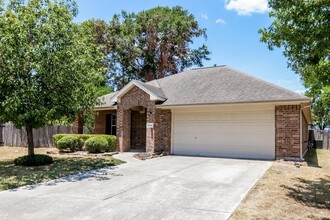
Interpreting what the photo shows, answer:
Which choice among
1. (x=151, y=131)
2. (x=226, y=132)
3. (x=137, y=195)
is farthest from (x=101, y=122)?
A: (x=137, y=195)

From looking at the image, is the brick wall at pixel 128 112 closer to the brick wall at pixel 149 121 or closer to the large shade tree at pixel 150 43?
the brick wall at pixel 149 121

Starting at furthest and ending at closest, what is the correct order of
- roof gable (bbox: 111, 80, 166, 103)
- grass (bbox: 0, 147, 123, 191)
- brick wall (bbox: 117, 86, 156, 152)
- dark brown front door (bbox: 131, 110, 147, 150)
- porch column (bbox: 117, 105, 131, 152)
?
dark brown front door (bbox: 131, 110, 147, 150) < porch column (bbox: 117, 105, 131, 152) < brick wall (bbox: 117, 86, 156, 152) < roof gable (bbox: 111, 80, 166, 103) < grass (bbox: 0, 147, 123, 191)

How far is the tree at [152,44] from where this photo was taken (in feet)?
109

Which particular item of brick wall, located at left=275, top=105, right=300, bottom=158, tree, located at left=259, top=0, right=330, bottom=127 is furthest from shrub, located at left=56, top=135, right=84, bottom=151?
tree, located at left=259, top=0, right=330, bottom=127

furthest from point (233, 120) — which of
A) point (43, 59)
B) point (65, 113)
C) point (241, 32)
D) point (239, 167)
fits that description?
point (43, 59)

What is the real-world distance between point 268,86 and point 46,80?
10.4 meters

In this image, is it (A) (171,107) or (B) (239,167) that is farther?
(A) (171,107)

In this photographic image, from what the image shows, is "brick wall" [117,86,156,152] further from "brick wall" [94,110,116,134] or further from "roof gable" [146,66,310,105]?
"brick wall" [94,110,116,134]

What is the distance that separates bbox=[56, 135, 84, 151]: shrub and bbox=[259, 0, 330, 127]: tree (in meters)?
13.4

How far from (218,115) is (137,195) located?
918cm

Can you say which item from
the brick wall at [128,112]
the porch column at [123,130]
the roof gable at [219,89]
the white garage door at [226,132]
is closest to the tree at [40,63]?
the brick wall at [128,112]

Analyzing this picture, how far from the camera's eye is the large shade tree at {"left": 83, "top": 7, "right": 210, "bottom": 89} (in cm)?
3325

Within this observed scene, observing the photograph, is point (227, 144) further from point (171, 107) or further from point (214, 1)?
point (214, 1)

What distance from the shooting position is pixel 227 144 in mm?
15320
